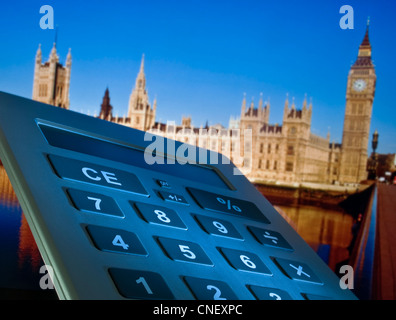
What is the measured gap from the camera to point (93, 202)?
300 millimetres

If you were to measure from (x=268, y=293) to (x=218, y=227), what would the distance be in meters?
0.08

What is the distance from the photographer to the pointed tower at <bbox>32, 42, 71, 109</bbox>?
16.6 meters

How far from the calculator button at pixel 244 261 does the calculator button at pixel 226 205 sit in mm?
67

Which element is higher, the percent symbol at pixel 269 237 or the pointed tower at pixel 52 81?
the pointed tower at pixel 52 81

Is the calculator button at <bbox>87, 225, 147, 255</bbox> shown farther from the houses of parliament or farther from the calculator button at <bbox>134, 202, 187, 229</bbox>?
the houses of parliament

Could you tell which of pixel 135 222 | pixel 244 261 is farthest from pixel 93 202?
pixel 244 261

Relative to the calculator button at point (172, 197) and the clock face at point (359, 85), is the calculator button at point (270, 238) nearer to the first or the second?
the calculator button at point (172, 197)

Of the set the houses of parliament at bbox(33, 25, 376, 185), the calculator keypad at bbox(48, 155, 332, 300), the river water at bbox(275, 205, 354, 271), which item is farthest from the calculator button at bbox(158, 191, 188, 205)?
the houses of parliament at bbox(33, 25, 376, 185)

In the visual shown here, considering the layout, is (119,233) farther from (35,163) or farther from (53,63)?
(53,63)

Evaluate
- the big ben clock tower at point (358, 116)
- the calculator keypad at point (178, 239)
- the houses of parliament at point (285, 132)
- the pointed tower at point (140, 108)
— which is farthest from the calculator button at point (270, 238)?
the pointed tower at point (140, 108)

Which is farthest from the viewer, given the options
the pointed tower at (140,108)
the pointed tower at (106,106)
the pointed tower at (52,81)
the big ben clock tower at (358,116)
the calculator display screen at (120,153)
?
the pointed tower at (106,106)

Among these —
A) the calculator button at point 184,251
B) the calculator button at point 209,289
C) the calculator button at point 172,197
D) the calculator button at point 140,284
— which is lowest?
the calculator button at point 209,289

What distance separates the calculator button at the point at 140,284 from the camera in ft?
0.80
